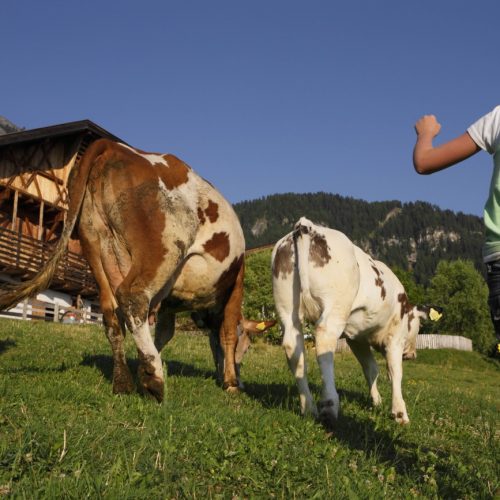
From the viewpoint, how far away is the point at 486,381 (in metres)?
27.4

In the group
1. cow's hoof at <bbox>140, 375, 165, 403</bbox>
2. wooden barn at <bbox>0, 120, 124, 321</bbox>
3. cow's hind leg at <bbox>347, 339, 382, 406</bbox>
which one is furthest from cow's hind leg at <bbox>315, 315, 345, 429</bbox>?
wooden barn at <bbox>0, 120, 124, 321</bbox>

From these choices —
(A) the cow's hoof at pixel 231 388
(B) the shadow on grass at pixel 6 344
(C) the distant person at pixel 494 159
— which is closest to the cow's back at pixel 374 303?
(A) the cow's hoof at pixel 231 388

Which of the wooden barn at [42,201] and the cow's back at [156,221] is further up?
the wooden barn at [42,201]

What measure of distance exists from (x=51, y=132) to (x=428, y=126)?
32.4 meters

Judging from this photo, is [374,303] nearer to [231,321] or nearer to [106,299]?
[231,321]

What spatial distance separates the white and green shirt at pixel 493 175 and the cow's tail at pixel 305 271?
317cm

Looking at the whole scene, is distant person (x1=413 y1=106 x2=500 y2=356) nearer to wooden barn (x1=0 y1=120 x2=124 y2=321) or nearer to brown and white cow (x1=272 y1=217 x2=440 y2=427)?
brown and white cow (x1=272 y1=217 x2=440 y2=427)

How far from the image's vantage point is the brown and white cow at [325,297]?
648cm

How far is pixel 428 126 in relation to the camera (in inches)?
149

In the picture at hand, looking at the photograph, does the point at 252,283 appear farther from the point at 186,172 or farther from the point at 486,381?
the point at 186,172

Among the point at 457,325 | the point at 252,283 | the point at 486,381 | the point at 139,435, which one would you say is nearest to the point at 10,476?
the point at 139,435

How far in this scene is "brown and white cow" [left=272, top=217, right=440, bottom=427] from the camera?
21.3 ft

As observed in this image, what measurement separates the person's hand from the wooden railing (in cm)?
2695

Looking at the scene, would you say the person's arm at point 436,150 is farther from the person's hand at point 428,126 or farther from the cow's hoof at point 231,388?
the cow's hoof at point 231,388
